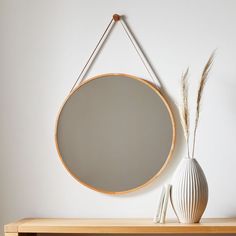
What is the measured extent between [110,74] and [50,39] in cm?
35

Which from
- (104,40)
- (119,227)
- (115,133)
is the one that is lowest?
(119,227)

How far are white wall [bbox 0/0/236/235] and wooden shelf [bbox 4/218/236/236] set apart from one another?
0.21 metres

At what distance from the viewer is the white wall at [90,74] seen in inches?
97.2

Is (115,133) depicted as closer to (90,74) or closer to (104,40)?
(90,74)

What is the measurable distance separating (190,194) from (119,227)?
325 millimetres

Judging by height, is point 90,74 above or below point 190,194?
above

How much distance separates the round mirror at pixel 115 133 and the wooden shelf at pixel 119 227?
0.82ft

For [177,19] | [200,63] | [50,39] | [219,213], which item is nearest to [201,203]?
[219,213]

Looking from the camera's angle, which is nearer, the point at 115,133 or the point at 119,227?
the point at 119,227

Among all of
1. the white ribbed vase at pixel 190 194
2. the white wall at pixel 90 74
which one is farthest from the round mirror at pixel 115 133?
the white ribbed vase at pixel 190 194

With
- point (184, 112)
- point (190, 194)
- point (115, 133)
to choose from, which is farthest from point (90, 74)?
point (190, 194)

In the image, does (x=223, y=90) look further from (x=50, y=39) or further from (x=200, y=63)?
(x=50, y=39)

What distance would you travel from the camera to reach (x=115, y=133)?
8.15 ft

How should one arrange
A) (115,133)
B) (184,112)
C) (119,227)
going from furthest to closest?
1. (115,133)
2. (184,112)
3. (119,227)
